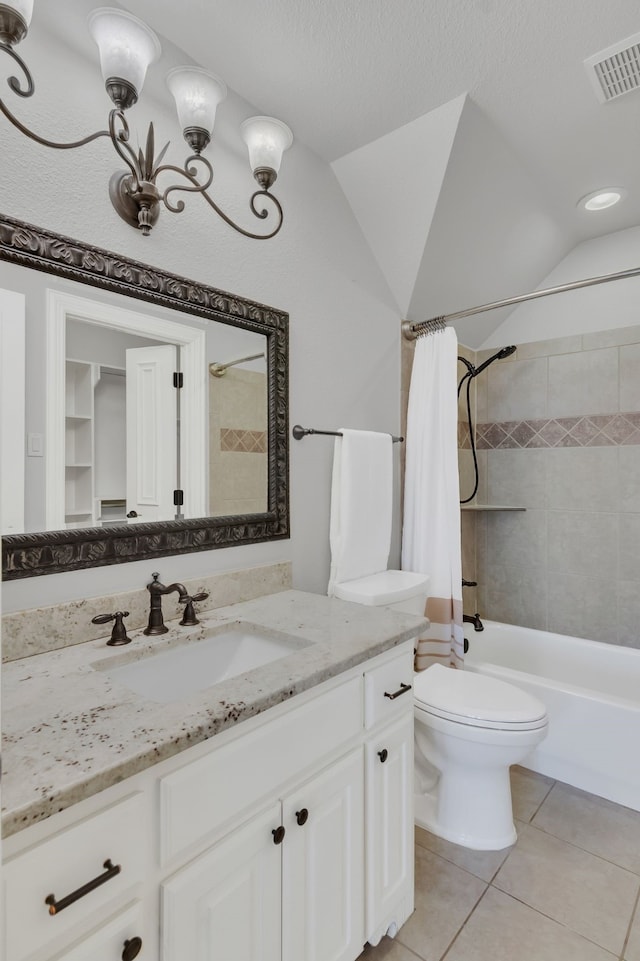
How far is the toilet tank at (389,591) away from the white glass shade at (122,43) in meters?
1.57

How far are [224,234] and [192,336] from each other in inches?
14.3

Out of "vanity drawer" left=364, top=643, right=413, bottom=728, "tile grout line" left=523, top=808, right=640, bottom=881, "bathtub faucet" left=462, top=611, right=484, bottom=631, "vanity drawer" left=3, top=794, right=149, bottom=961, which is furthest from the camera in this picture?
"bathtub faucet" left=462, top=611, right=484, bottom=631

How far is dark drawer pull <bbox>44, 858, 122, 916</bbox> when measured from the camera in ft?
2.04

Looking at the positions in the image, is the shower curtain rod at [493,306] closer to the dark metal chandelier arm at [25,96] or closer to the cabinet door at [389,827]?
the dark metal chandelier arm at [25,96]

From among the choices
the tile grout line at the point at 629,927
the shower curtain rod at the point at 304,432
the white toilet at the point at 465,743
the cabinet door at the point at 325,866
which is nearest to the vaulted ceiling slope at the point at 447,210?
the shower curtain rod at the point at 304,432

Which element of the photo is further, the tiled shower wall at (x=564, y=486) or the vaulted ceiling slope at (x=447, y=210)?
the tiled shower wall at (x=564, y=486)

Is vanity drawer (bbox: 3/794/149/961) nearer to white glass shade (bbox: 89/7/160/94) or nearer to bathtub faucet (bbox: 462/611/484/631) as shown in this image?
white glass shade (bbox: 89/7/160/94)

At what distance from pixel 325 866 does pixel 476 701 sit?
84 cm

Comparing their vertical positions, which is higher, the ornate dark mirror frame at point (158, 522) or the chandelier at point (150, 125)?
the chandelier at point (150, 125)

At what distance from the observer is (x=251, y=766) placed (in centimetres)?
89

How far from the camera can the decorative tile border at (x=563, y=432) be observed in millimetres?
2529

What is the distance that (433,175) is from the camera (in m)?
1.82

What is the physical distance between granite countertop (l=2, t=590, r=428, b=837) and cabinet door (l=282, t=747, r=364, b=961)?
0.80 feet

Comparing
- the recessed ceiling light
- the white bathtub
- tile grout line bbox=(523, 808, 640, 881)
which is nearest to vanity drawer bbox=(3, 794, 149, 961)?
tile grout line bbox=(523, 808, 640, 881)
